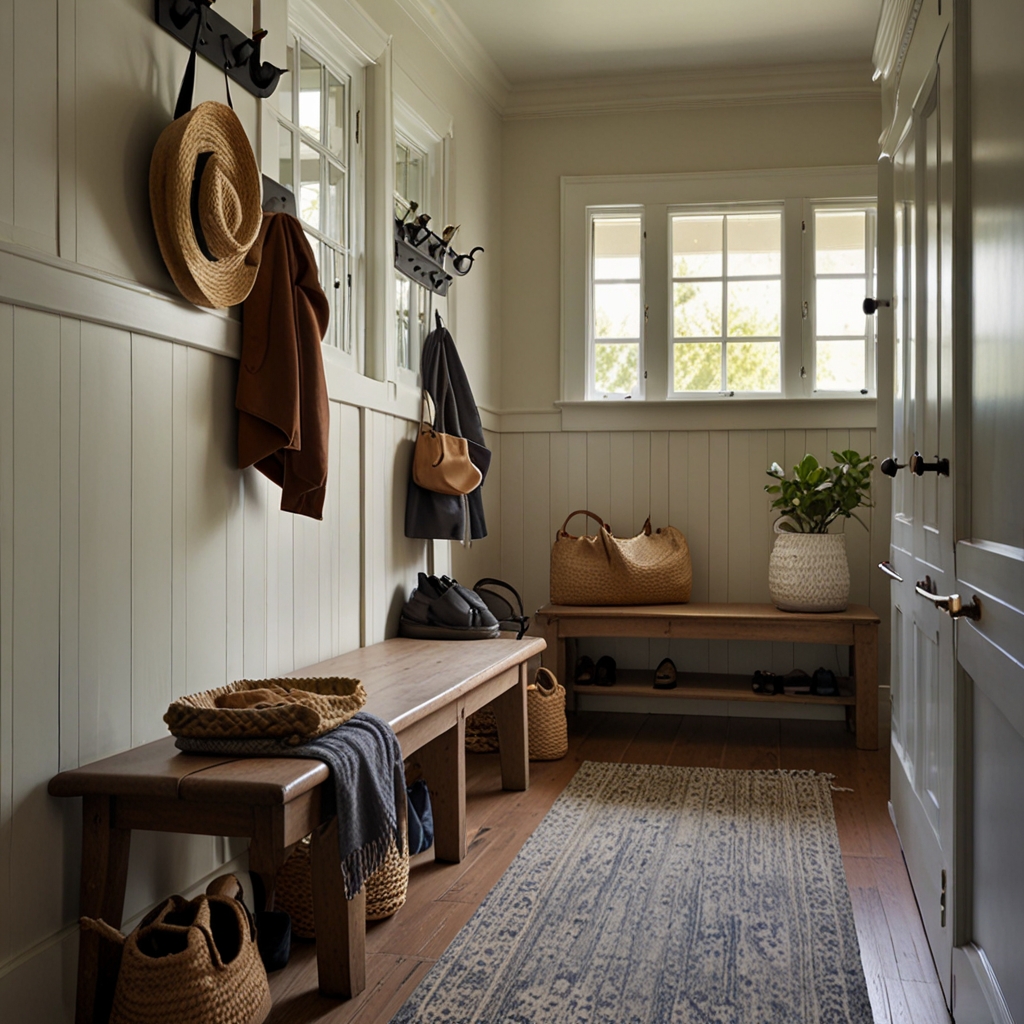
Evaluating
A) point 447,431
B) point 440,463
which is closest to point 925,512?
point 440,463

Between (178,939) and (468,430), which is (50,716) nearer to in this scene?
(178,939)

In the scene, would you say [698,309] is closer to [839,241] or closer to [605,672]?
[839,241]

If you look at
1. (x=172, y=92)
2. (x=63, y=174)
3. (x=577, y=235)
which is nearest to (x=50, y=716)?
(x=63, y=174)

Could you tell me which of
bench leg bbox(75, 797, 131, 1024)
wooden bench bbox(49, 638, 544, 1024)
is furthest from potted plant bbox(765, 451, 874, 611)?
bench leg bbox(75, 797, 131, 1024)

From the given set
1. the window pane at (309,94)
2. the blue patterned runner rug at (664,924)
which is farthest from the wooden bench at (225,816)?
the window pane at (309,94)

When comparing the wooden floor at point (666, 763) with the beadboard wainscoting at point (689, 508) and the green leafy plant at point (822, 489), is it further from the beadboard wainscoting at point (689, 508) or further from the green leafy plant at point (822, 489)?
the green leafy plant at point (822, 489)

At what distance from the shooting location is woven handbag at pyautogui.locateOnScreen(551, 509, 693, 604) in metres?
4.61

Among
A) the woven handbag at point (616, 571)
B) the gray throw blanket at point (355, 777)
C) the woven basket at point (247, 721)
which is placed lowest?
the gray throw blanket at point (355, 777)

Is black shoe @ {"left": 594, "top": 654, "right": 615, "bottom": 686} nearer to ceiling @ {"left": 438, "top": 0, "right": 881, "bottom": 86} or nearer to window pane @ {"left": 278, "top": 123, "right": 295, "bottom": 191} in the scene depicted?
window pane @ {"left": 278, "top": 123, "right": 295, "bottom": 191}

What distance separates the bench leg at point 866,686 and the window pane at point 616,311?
176 cm

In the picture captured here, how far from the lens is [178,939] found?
6.23 ft

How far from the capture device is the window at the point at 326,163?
10.2 ft

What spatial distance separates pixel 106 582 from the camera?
82.8 inches

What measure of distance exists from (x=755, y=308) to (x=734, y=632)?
1548 millimetres
